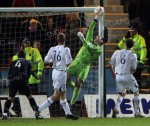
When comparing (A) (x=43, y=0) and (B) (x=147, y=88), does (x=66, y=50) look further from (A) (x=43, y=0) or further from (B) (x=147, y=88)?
(A) (x=43, y=0)

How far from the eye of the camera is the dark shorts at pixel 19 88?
80.0 ft

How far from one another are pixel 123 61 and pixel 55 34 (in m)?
2.14

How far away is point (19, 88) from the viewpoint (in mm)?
24406

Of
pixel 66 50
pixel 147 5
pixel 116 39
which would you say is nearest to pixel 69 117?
pixel 66 50

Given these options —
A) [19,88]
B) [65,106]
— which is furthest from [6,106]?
[65,106]

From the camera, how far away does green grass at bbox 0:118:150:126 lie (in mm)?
21906

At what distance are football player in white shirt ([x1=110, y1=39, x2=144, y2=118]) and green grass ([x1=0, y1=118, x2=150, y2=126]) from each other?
0.97m

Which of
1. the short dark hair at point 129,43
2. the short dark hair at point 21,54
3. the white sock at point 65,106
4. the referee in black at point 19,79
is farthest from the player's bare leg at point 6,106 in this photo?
the short dark hair at point 129,43

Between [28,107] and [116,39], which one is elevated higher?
[116,39]

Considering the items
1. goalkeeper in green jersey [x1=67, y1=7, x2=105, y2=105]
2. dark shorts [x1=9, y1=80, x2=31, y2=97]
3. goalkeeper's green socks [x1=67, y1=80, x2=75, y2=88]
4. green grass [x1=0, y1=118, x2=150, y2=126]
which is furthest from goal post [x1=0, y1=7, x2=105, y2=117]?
green grass [x1=0, y1=118, x2=150, y2=126]

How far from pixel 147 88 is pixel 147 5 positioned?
409cm

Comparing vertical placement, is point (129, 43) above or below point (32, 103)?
above

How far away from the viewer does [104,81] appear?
2503cm

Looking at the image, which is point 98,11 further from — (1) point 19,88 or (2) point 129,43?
(1) point 19,88
